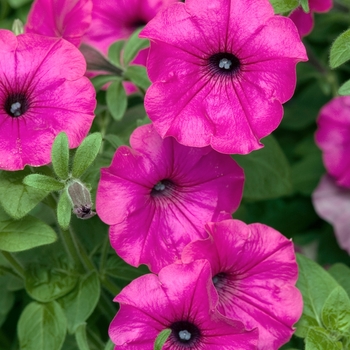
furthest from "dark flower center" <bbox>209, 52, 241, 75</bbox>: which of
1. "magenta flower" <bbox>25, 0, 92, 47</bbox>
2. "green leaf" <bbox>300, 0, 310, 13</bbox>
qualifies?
"magenta flower" <bbox>25, 0, 92, 47</bbox>

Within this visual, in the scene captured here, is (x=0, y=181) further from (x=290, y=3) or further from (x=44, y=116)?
(x=290, y=3)

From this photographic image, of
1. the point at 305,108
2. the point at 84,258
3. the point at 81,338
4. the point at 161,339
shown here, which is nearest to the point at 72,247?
the point at 84,258

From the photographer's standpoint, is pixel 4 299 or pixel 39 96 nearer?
pixel 39 96

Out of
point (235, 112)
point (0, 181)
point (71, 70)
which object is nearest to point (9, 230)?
point (0, 181)

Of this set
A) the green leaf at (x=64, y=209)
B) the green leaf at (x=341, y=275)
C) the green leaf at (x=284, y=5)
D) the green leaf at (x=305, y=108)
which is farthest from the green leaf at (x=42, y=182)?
the green leaf at (x=305, y=108)

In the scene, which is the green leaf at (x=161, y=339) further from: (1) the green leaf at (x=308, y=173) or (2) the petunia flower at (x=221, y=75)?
(1) the green leaf at (x=308, y=173)

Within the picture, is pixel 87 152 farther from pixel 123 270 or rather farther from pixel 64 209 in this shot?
pixel 123 270
